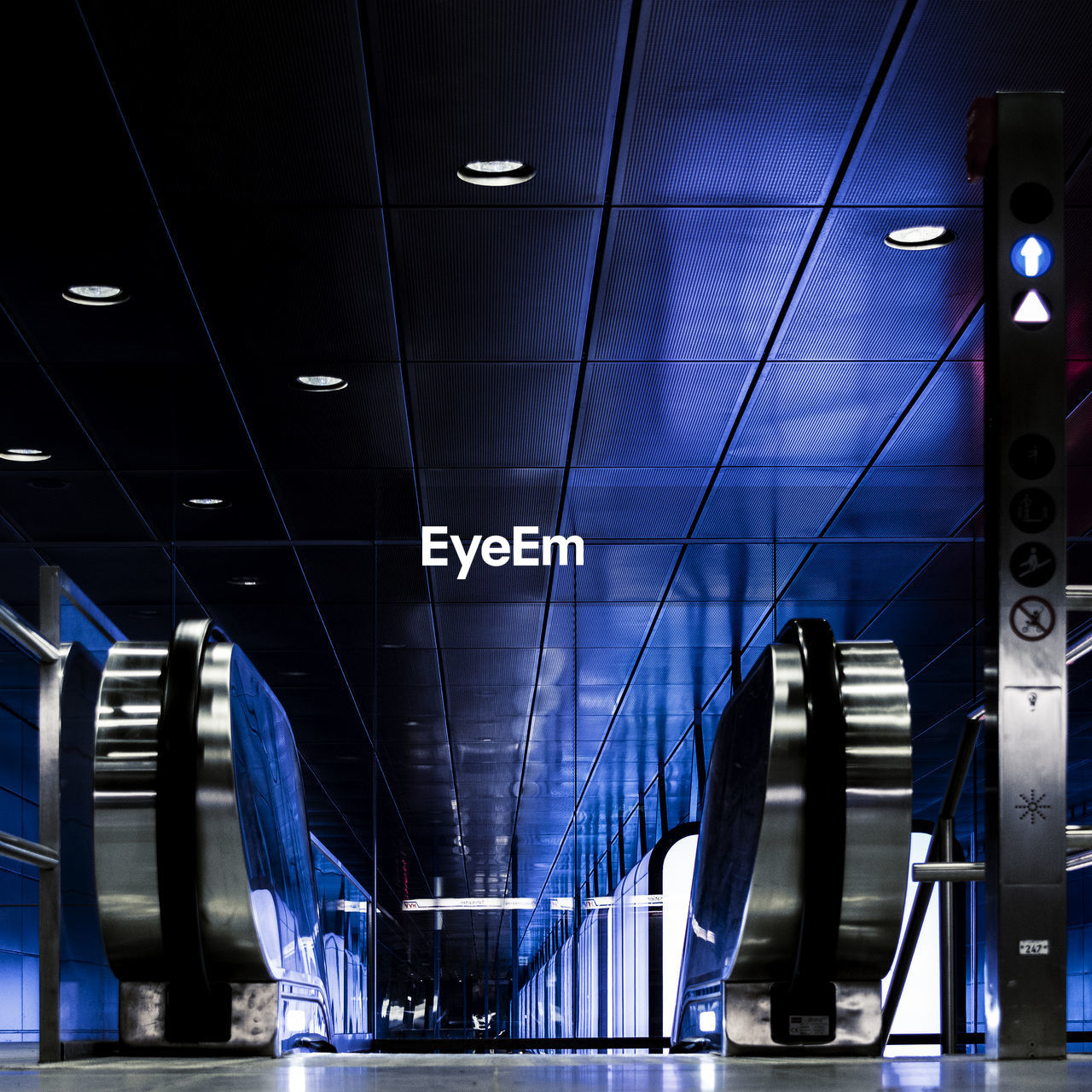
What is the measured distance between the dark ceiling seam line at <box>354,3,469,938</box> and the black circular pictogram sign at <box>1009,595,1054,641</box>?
11.7 ft

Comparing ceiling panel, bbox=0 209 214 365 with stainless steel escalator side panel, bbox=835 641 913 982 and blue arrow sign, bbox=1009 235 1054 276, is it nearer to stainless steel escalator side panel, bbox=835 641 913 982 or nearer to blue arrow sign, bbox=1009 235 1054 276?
stainless steel escalator side panel, bbox=835 641 913 982

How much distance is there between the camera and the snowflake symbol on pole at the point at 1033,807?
286 cm

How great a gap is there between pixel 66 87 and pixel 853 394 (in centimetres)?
516

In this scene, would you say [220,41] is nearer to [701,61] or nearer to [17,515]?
[701,61]

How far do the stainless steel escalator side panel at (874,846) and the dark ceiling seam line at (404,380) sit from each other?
3067 mm

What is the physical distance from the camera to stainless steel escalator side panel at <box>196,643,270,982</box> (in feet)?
15.7

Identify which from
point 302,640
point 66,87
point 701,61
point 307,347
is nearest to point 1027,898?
point 701,61

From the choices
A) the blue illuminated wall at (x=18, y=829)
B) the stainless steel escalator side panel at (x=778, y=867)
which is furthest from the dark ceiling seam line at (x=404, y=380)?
the stainless steel escalator side panel at (x=778, y=867)

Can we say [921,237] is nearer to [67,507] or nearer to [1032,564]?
[1032,564]

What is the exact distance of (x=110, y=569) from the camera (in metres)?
12.4

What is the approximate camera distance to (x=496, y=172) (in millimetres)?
6488

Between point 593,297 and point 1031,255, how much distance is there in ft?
15.6
